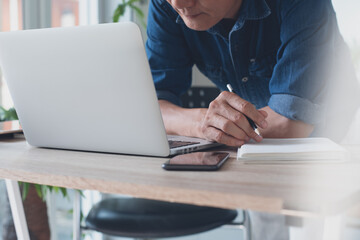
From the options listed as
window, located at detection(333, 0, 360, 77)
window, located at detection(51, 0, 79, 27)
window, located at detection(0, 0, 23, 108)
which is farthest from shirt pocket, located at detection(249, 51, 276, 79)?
window, located at detection(51, 0, 79, 27)

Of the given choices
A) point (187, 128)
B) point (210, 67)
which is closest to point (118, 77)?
point (187, 128)

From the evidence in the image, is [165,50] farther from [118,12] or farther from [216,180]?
[118,12]

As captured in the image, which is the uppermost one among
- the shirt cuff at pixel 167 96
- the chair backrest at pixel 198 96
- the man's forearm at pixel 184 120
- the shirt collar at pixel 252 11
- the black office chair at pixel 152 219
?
the shirt collar at pixel 252 11

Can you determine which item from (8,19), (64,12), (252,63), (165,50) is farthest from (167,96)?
(64,12)

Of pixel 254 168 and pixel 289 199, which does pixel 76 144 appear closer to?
pixel 254 168

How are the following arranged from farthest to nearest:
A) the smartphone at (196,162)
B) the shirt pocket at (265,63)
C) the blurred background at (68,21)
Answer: the blurred background at (68,21)
the shirt pocket at (265,63)
the smartphone at (196,162)

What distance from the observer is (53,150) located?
886 mm

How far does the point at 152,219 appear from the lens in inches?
51.4

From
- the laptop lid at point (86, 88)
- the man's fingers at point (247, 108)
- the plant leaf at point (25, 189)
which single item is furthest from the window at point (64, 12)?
the man's fingers at point (247, 108)

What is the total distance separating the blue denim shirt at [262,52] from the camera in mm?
1045

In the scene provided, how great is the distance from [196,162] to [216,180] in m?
0.09

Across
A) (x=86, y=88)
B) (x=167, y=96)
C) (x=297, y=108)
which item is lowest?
(x=167, y=96)

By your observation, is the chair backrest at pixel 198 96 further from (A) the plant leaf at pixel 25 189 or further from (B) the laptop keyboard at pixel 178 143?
(B) the laptop keyboard at pixel 178 143

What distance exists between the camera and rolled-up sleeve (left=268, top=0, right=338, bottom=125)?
3.34 ft
